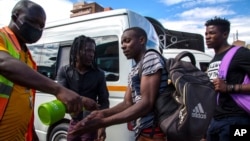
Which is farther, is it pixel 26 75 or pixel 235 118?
pixel 235 118

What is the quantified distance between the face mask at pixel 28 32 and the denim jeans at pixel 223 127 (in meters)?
1.87

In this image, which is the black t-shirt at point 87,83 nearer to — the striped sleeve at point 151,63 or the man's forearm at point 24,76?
the striped sleeve at point 151,63

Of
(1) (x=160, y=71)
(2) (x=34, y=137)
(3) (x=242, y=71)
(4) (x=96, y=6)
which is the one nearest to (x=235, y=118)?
(3) (x=242, y=71)

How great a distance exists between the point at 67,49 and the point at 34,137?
2391mm

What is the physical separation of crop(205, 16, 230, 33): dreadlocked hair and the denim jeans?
37.0 inches

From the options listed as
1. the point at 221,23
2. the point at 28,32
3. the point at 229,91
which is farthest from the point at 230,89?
the point at 28,32

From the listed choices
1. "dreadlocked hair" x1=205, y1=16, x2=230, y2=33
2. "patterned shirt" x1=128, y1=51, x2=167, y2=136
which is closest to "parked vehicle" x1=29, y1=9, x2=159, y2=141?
"dreadlocked hair" x1=205, y1=16, x2=230, y2=33

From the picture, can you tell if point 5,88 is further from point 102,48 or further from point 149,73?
point 102,48

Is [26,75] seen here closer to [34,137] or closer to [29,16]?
[29,16]

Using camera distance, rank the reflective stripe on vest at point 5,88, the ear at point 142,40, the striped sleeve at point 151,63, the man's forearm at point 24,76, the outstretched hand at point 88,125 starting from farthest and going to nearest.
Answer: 1. the ear at point 142,40
2. the striped sleeve at point 151,63
3. the outstretched hand at point 88,125
4. the reflective stripe on vest at point 5,88
5. the man's forearm at point 24,76

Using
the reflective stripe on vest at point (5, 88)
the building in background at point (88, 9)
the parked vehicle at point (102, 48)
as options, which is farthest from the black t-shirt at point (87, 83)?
the building in background at point (88, 9)

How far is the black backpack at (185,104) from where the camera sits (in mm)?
1772

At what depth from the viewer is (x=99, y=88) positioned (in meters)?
3.21

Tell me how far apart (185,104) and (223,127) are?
3.83 feet
